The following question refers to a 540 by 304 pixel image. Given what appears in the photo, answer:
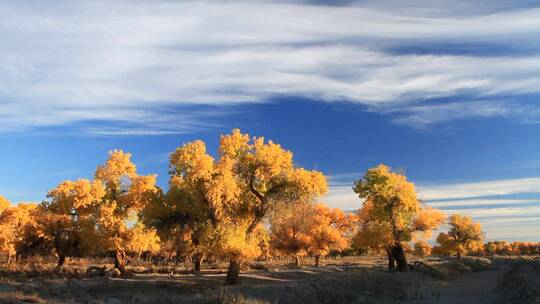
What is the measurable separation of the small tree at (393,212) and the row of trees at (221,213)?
11cm

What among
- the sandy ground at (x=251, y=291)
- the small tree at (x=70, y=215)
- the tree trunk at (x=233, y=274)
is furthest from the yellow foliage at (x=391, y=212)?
the small tree at (x=70, y=215)

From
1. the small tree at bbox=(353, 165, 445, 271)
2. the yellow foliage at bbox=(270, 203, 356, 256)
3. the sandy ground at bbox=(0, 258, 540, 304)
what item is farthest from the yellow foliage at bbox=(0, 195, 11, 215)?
the small tree at bbox=(353, 165, 445, 271)

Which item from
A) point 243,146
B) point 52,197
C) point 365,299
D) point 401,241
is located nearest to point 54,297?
point 243,146

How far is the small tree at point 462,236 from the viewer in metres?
93.7

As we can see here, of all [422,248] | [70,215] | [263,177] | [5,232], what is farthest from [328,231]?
[5,232]

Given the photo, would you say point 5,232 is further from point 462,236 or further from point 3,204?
point 462,236

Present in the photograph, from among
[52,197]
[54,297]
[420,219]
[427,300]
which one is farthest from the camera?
[52,197]

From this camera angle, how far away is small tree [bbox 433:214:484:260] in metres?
93.7

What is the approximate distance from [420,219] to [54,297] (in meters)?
39.3

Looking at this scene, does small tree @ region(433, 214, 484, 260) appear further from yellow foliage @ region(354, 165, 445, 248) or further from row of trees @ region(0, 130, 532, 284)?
yellow foliage @ region(354, 165, 445, 248)

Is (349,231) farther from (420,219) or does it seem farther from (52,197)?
(52,197)

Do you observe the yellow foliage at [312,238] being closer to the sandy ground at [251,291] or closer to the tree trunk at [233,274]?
the sandy ground at [251,291]

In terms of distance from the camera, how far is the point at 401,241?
51031 mm

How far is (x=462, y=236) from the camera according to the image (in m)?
94.5
